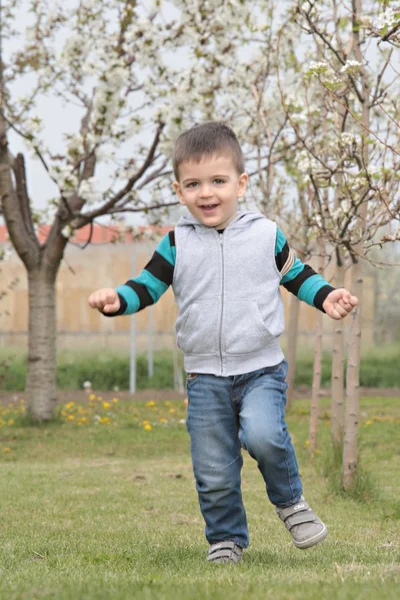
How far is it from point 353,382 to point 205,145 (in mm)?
3132

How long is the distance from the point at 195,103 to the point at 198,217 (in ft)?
22.9

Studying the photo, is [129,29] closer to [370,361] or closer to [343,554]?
[343,554]

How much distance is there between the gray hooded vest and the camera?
4.27 meters

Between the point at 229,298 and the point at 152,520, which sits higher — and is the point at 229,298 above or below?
above

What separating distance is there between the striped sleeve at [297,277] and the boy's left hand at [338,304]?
99mm

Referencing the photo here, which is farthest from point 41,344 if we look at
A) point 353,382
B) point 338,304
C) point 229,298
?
point 338,304

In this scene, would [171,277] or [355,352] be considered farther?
[355,352]

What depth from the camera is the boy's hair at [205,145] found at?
171 inches

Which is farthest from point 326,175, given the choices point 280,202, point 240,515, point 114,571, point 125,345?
point 125,345

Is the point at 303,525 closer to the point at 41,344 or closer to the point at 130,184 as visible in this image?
the point at 130,184

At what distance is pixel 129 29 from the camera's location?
11.6 metres

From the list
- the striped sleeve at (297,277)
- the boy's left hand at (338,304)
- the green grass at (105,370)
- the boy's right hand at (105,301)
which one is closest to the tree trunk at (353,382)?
the striped sleeve at (297,277)

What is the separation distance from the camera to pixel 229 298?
4305mm

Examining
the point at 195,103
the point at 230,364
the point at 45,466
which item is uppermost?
the point at 195,103
